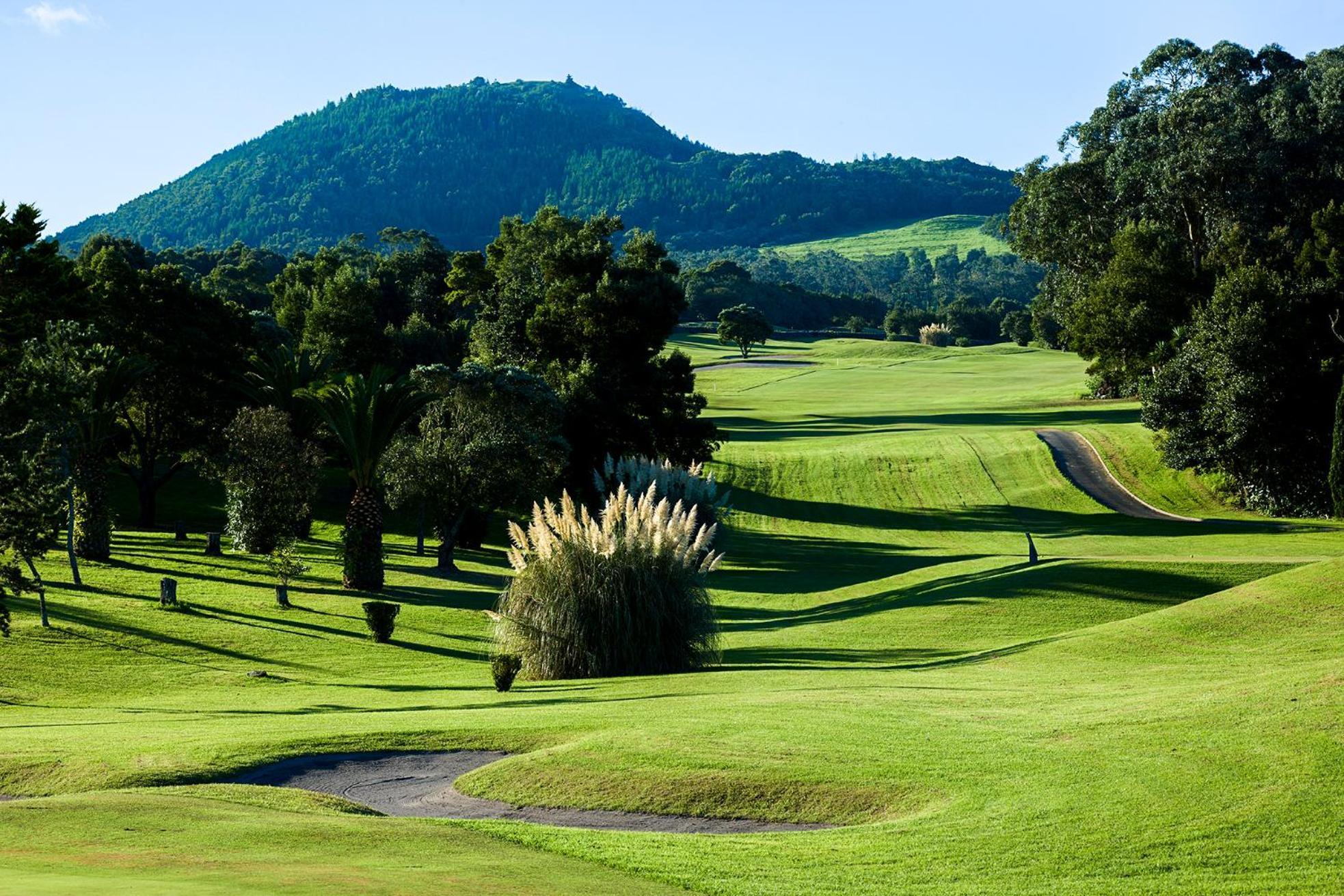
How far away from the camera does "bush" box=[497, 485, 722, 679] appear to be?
924 inches

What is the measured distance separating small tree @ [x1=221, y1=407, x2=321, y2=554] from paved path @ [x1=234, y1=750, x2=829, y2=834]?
2246 cm

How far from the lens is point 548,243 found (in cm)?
7094

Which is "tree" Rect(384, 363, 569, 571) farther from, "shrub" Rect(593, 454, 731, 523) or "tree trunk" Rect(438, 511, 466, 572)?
"shrub" Rect(593, 454, 731, 523)

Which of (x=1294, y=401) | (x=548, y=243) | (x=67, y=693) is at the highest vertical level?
(x=548, y=243)

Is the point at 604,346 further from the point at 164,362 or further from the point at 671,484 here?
the point at 164,362

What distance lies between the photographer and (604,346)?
5697 cm

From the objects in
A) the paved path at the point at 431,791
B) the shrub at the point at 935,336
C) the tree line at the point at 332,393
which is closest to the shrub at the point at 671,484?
the tree line at the point at 332,393

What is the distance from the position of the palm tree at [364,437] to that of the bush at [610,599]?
42.1 ft

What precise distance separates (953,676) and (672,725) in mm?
6663

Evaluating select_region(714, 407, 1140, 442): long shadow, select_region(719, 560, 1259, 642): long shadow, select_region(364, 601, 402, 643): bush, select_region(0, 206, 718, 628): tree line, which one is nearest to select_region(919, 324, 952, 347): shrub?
select_region(714, 407, 1140, 442): long shadow

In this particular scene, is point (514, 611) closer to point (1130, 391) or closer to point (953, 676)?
point (953, 676)

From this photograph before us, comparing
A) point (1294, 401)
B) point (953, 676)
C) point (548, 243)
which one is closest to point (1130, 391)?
point (1294, 401)

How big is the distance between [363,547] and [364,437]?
127 inches

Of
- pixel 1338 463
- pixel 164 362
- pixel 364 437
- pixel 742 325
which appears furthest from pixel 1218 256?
pixel 742 325
